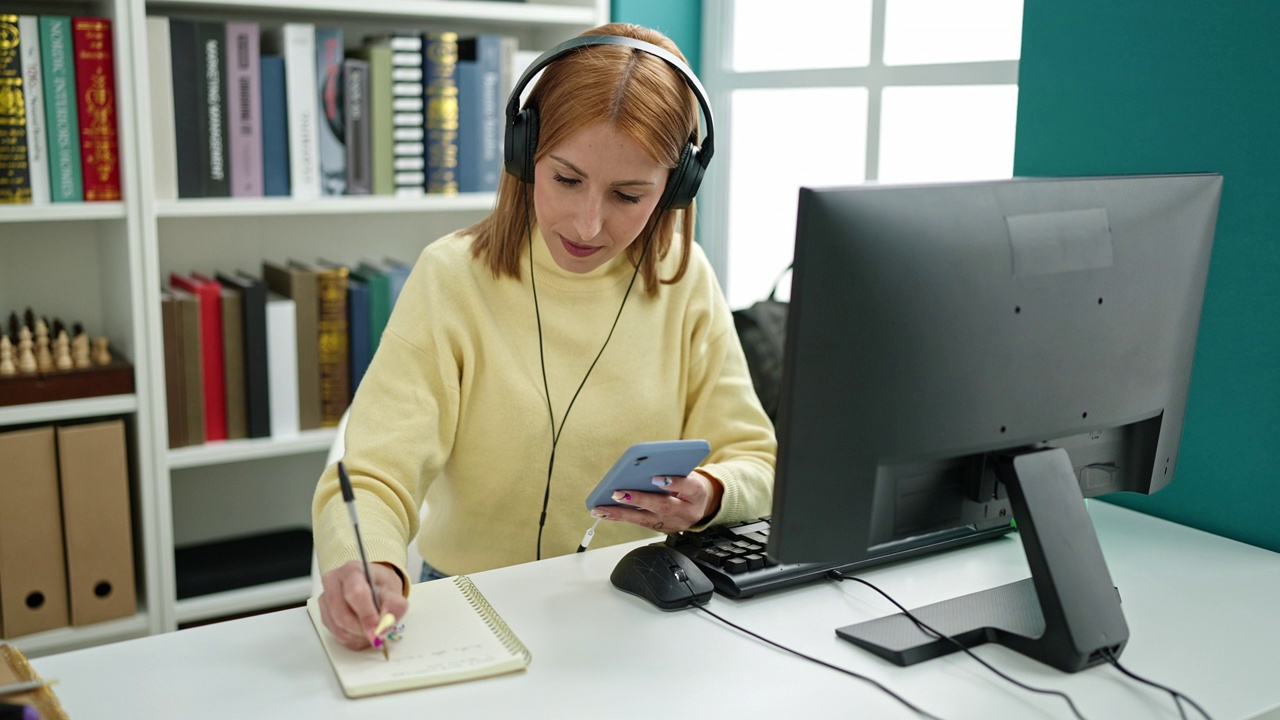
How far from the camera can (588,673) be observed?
0.94 metres

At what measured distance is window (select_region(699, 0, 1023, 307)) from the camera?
1.90 metres

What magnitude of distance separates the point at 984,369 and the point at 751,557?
33 cm

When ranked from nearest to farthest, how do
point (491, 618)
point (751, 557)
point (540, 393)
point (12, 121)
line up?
point (491, 618)
point (751, 557)
point (540, 393)
point (12, 121)

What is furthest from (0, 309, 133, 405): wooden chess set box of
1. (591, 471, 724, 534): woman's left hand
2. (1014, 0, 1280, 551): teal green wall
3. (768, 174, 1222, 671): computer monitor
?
(1014, 0, 1280, 551): teal green wall

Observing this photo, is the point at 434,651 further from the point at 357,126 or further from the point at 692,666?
the point at 357,126

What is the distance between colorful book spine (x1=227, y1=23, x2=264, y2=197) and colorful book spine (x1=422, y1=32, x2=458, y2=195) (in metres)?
0.33

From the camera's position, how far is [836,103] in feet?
7.29

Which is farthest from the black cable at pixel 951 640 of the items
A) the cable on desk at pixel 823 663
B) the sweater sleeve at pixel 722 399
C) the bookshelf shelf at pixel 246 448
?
the bookshelf shelf at pixel 246 448

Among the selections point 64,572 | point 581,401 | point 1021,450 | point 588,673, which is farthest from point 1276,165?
point 64,572

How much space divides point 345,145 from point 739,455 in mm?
1157

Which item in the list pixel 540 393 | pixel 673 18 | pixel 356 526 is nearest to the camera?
pixel 356 526

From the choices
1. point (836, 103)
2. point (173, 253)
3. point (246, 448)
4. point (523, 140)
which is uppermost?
point (836, 103)

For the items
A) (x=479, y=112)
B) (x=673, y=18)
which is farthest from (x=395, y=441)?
(x=673, y=18)

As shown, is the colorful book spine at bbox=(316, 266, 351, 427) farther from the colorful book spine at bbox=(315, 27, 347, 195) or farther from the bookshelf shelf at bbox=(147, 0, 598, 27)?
the bookshelf shelf at bbox=(147, 0, 598, 27)
